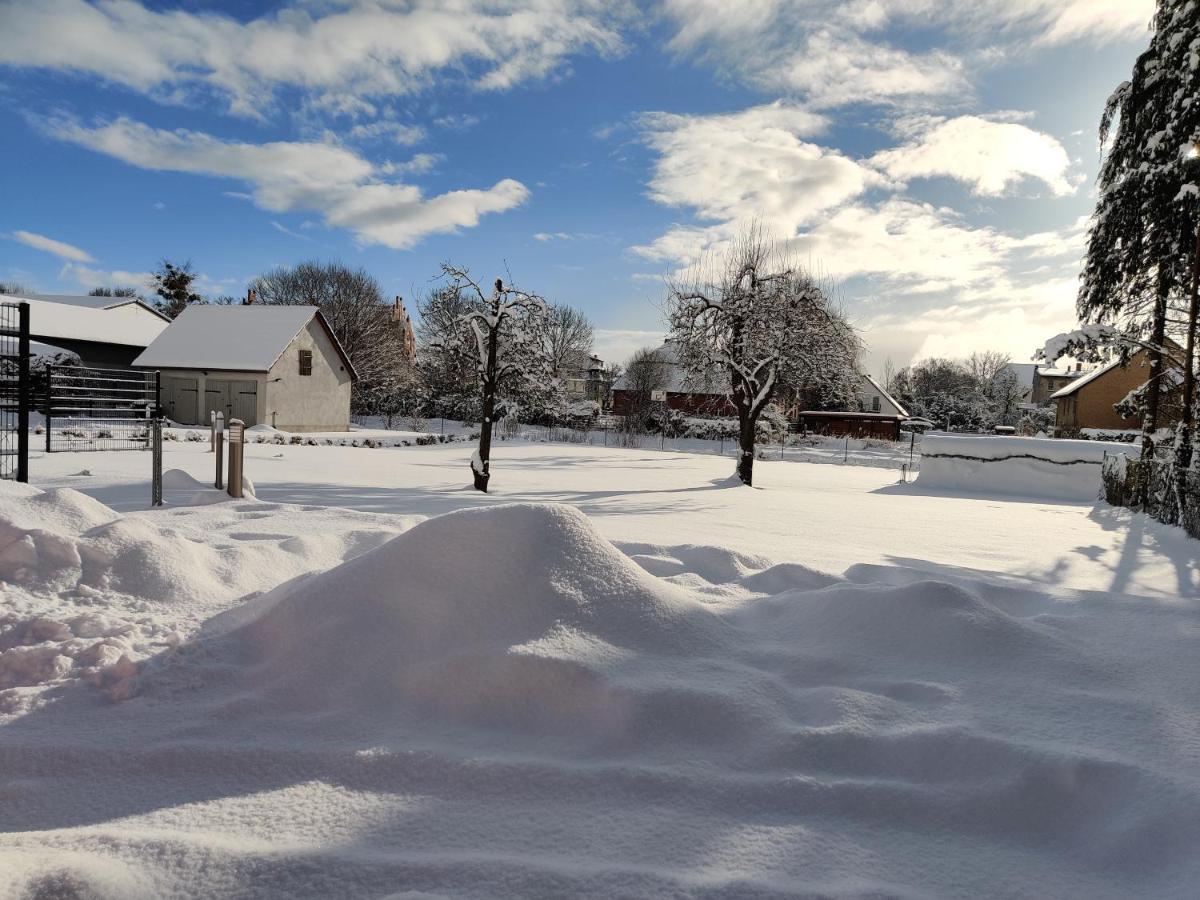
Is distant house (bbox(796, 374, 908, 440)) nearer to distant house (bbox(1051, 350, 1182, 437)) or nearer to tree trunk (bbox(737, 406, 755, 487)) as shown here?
distant house (bbox(1051, 350, 1182, 437))

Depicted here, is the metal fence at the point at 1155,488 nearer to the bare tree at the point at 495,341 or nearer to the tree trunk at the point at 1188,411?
the tree trunk at the point at 1188,411

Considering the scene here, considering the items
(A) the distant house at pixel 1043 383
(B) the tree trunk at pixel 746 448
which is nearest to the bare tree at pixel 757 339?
(B) the tree trunk at pixel 746 448

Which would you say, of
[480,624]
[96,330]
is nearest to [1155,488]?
[480,624]

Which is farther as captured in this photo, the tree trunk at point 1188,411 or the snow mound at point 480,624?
the tree trunk at point 1188,411

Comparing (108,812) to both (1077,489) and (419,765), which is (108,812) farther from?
(1077,489)

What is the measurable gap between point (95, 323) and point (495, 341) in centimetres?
3289

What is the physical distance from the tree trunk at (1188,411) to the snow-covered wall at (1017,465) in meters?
5.31

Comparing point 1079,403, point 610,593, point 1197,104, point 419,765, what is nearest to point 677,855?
point 419,765

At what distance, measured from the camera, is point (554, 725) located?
2912 millimetres

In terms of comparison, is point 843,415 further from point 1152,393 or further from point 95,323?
point 95,323

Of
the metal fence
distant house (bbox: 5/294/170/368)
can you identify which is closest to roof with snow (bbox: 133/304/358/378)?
distant house (bbox: 5/294/170/368)

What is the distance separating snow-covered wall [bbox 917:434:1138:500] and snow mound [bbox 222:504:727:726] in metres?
17.5

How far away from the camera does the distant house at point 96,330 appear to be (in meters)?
32.6

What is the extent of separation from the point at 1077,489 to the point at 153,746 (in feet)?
66.9
